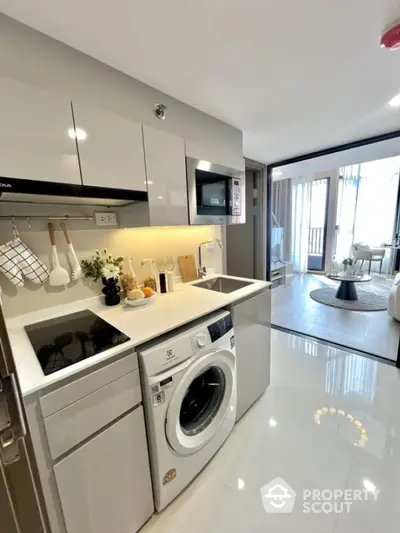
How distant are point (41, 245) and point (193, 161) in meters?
1.05

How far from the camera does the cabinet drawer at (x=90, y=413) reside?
2.56 ft

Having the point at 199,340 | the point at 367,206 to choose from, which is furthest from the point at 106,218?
the point at 367,206

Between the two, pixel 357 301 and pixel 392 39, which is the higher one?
pixel 392 39

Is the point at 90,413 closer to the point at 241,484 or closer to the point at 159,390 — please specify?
the point at 159,390

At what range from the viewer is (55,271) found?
4.33 feet

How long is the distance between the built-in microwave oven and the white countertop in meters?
0.54

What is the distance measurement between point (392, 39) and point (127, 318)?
6.07ft

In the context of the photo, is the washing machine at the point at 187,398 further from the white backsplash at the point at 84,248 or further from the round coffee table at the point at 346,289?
the round coffee table at the point at 346,289

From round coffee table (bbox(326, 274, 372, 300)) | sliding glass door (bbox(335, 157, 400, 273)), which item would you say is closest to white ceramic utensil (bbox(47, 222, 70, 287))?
round coffee table (bbox(326, 274, 372, 300))

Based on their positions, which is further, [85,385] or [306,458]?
[306,458]

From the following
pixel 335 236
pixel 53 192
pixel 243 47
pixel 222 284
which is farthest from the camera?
pixel 335 236

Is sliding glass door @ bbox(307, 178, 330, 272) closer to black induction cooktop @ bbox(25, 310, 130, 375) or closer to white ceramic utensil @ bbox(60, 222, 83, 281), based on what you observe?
white ceramic utensil @ bbox(60, 222, 83, 281)

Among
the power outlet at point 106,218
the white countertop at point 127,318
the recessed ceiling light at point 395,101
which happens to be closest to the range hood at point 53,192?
the power outlet at point 106,218

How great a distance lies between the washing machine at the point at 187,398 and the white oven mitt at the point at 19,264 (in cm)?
76
